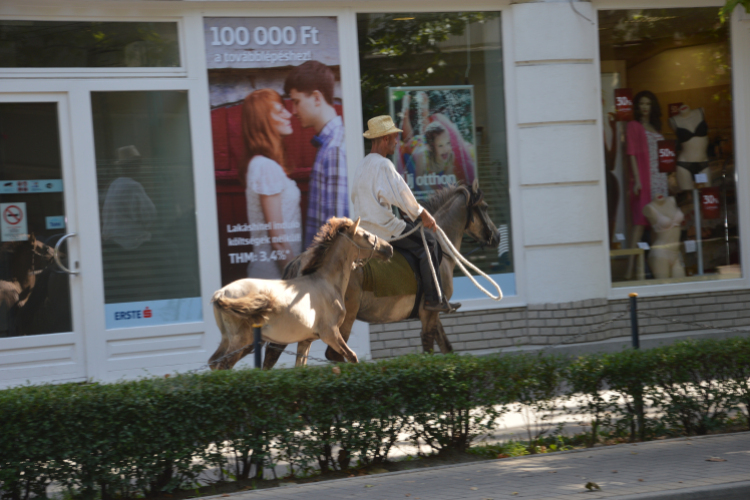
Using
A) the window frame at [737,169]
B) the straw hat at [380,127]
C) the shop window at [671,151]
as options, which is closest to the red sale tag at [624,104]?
the shop window at [671,151]

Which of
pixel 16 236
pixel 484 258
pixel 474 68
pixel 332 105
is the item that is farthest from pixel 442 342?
pixel 16 236

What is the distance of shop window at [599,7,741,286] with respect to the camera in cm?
1120

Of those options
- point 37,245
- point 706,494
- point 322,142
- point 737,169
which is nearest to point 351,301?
→ point 322,142

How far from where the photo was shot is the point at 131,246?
31.8ft

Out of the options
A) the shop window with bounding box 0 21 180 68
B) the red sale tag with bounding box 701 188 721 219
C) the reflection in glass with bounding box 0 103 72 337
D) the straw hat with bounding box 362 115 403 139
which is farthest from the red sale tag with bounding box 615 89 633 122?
the reflection in glass with bounding box 0 103 72 337

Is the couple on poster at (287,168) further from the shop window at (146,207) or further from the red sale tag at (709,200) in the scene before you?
the red sale tag at (709,200)

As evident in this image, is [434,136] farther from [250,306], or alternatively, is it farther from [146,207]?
[250,306]

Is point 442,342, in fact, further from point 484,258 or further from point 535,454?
point 484,258

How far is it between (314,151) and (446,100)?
196 centimetres

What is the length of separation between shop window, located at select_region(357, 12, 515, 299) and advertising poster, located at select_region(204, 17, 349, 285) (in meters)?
0.61

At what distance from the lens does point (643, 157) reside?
37.3ft

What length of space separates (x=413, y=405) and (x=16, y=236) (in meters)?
5.76

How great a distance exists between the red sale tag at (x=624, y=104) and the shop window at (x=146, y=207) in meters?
6.04

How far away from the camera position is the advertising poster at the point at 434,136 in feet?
34.0
